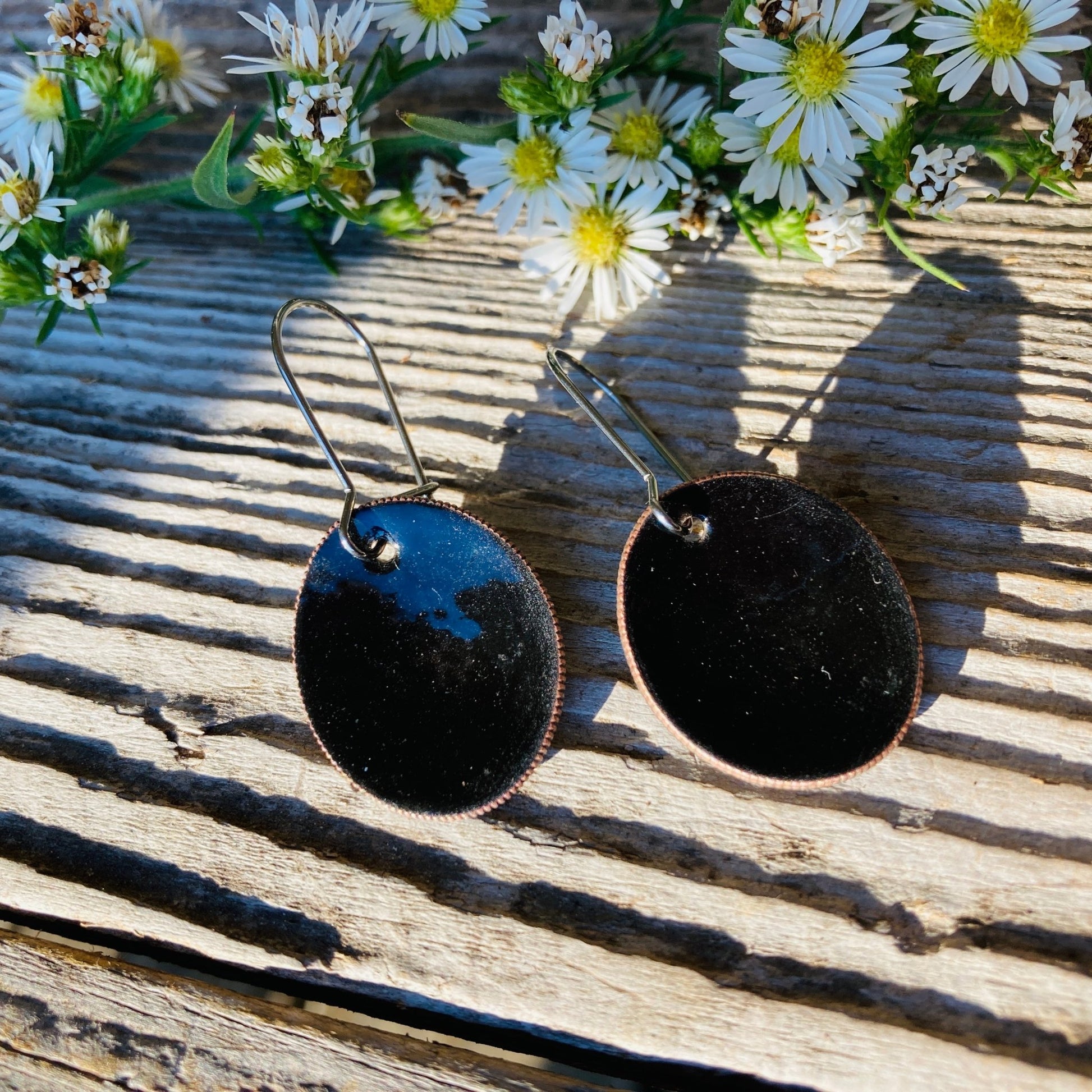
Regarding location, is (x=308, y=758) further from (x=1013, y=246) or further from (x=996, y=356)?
(x=1013, y=246)

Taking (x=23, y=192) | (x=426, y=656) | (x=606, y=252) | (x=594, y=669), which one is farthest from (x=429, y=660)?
(x=23, y=192)

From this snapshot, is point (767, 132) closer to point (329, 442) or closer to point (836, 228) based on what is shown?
point (836, 228)

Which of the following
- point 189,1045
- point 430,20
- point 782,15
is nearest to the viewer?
point 189,1045

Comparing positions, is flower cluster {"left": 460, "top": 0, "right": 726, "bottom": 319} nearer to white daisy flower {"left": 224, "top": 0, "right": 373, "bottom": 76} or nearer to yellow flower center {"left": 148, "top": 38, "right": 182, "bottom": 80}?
white daisy flower {"left": 224, "top": 0, "right": 373, "bottom": 76}

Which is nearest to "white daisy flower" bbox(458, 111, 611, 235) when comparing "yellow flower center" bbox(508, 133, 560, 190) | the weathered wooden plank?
"yellow flower center" bbox(508, 133, 560, 190)

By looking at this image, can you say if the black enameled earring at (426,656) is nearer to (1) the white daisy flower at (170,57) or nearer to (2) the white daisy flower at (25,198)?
(2) the white daisy flower at (25,198)

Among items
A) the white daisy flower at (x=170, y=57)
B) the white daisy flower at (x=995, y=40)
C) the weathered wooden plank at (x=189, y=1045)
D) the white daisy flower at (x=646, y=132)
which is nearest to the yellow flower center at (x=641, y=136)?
the white daisy flower at (x=646, y=132)
